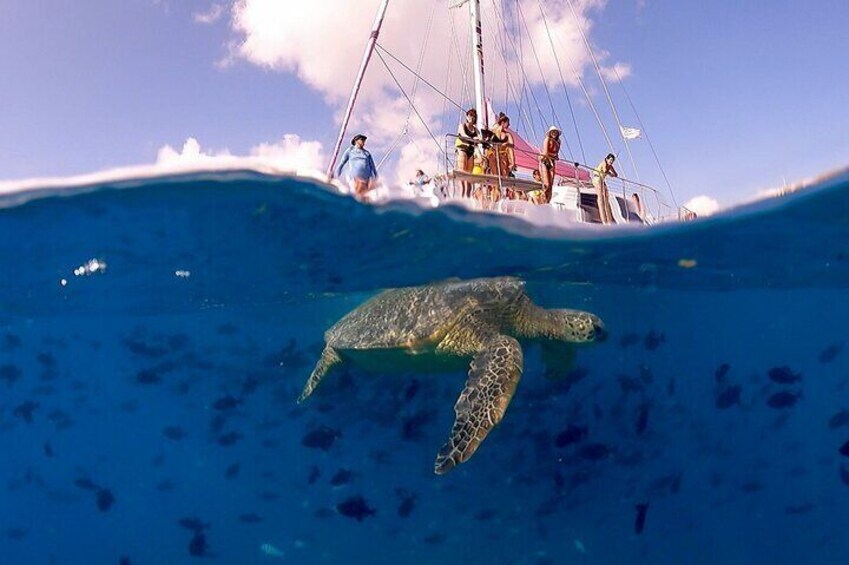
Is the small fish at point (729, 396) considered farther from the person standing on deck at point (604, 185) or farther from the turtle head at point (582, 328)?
the person standing on deck at point (604, 185)

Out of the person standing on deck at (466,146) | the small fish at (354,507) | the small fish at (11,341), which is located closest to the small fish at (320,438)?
the small fish at (354,507)

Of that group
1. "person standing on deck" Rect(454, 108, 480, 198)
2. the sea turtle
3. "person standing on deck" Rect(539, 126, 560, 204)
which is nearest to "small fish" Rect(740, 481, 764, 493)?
the sea turtle

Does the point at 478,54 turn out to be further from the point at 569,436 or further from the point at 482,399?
the point at 482,399

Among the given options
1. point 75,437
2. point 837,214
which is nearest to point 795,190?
point 837,214

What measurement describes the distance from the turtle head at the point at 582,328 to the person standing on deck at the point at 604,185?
2711 millimetres

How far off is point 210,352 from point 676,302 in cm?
1942

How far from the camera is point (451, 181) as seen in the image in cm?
1031

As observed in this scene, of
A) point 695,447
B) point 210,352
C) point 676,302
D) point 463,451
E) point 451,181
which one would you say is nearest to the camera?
point 463,451

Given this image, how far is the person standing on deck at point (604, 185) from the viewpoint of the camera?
11.5 meters

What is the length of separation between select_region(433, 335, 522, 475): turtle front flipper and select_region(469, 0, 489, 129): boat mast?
31.0 ft

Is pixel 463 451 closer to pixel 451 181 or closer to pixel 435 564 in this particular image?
pixel 451 181

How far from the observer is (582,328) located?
910 centimetres

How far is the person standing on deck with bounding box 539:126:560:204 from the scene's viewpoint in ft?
37.4

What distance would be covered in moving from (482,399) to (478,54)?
12671mm
